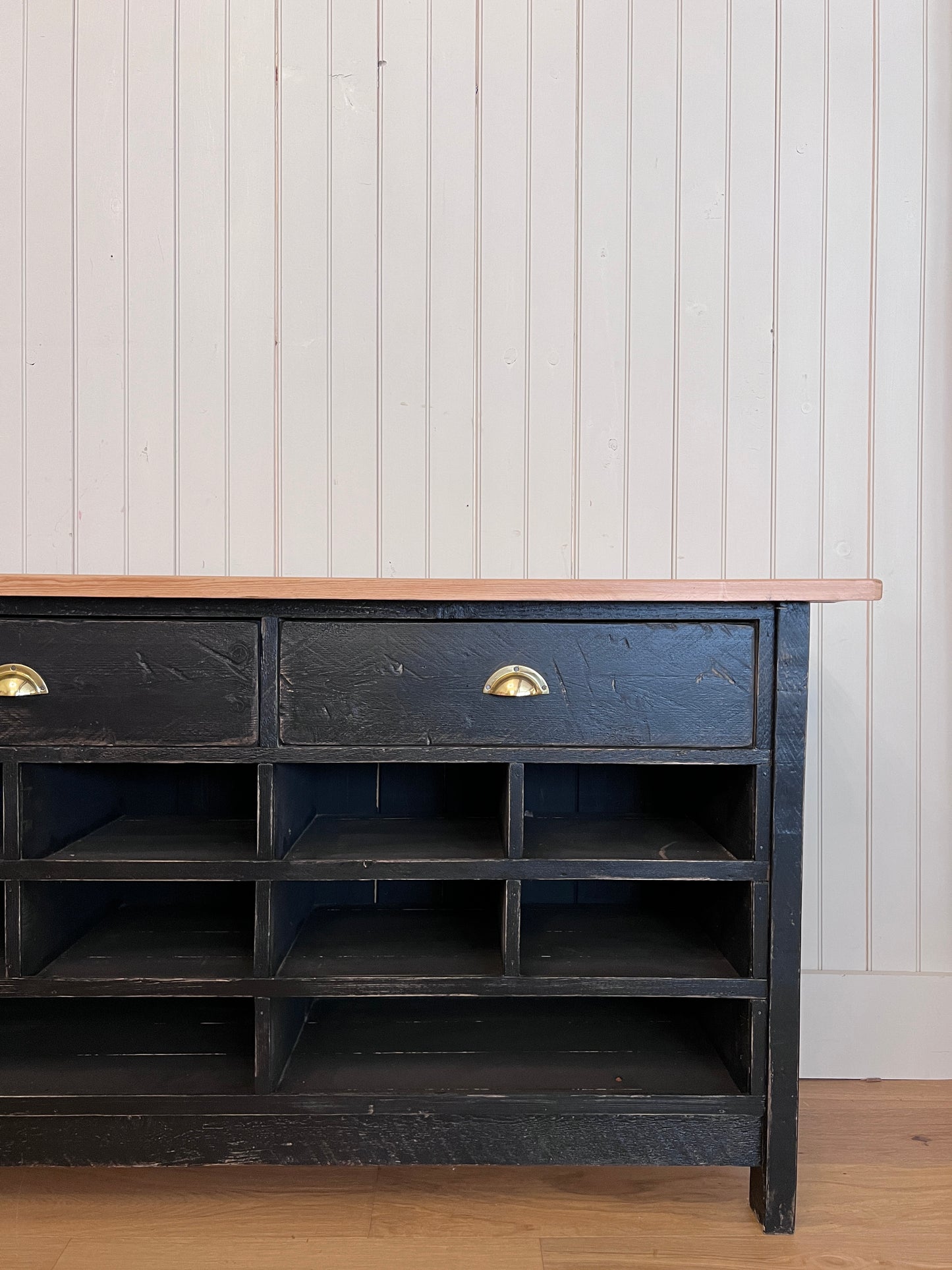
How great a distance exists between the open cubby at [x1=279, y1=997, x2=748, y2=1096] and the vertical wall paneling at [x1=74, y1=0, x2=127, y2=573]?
0.98 m

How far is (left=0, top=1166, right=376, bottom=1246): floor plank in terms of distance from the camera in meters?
1.17

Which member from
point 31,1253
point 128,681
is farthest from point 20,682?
point 31,1253

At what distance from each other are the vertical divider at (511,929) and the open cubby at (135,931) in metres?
0.36

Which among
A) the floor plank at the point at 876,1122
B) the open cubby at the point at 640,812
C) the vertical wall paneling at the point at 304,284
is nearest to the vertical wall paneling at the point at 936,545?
the floor plank at the point at 876,1122

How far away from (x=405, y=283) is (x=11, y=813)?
1155 mm

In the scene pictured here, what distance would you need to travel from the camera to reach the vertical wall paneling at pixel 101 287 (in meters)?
1.59

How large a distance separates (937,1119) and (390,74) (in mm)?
2180

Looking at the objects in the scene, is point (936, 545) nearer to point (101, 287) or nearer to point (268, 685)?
point (268, 685)

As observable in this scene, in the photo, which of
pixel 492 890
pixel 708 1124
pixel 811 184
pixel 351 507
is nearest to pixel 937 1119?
pixel 708 1124

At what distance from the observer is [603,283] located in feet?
5.26

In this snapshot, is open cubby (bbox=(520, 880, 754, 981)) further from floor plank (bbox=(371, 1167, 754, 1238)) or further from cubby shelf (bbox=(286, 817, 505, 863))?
floor plank (bbox=(371, 1167, 754, 1238))

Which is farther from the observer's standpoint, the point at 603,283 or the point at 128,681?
the point at 603,283

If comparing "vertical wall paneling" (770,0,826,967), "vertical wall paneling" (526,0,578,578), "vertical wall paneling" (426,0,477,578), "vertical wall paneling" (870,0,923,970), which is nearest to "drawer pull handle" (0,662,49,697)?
"vertical wall paneling" (426,0,477,578)

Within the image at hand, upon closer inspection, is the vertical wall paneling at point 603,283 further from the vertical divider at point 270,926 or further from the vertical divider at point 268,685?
the vertical divider at point 270,926
